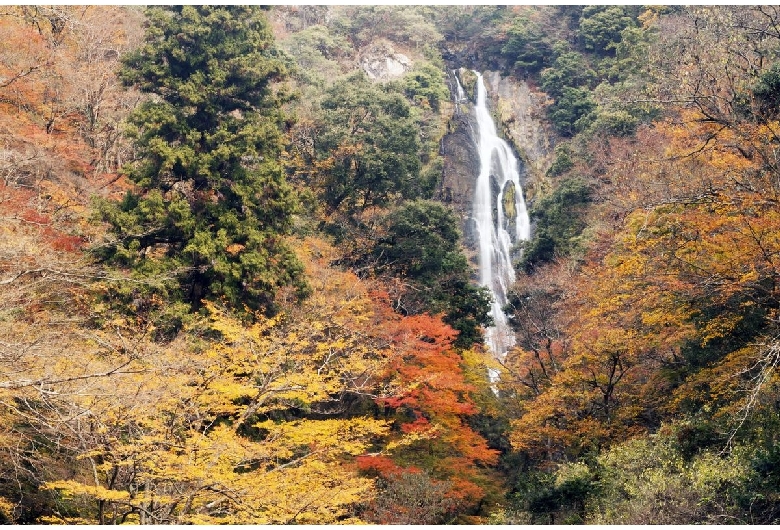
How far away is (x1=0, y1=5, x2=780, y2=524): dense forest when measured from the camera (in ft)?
26.7

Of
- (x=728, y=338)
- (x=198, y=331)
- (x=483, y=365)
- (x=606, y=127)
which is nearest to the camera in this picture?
(x=728, y=338)

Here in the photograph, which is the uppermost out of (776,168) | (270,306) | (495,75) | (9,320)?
(495,75)

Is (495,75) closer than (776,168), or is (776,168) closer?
(776,168)

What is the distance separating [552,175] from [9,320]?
2525cm

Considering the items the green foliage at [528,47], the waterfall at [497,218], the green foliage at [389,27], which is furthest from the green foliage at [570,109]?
the green foliage at [389,27]

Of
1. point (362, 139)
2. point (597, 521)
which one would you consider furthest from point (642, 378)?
point (362, 139)

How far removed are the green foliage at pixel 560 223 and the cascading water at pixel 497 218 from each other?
Result: 285cm

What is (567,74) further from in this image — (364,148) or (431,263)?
(431,263)

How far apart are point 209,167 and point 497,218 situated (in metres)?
20.0

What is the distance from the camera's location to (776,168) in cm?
978

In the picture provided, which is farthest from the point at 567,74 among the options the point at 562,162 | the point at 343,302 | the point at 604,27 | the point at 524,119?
the point at 343,302

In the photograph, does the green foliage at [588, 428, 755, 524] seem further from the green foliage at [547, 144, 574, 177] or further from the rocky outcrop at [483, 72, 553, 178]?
the rocky outcrop at [483, 72, 553, 178]

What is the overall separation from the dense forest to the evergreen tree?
0.24 ft

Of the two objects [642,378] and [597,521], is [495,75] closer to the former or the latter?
[642,378]
